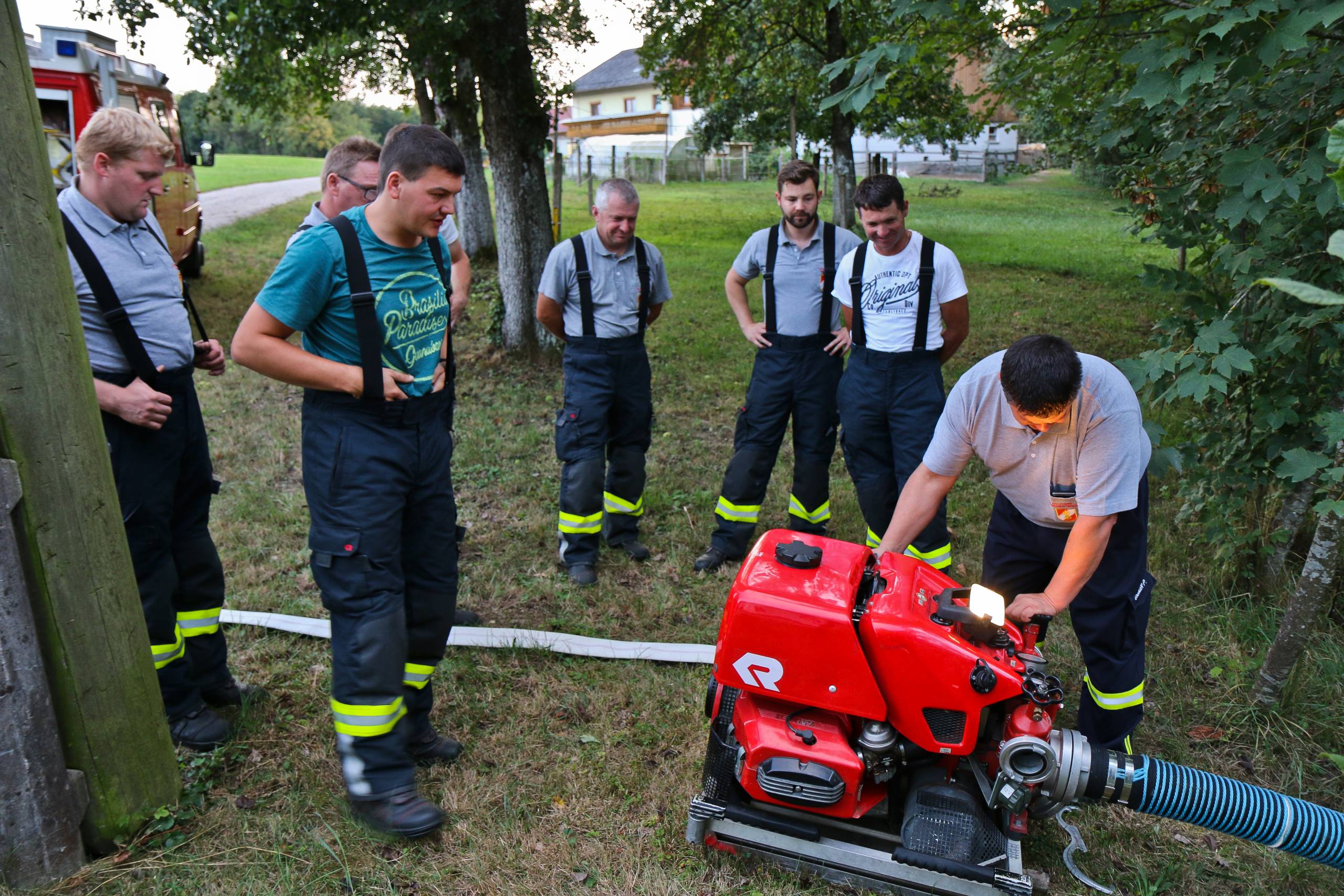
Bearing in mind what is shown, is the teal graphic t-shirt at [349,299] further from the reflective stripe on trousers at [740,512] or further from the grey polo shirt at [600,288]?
the reflective stripe on trousers at [740,512]

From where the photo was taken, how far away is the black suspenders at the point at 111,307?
2.88 meters

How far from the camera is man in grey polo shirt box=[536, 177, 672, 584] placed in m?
4.81

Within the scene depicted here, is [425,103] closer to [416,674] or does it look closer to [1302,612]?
[416,674]

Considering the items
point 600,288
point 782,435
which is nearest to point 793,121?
point 600,288

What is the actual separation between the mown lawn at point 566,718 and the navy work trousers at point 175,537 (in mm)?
341

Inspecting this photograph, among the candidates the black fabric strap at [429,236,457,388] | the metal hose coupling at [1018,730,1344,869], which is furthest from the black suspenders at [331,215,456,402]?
the metal hose coupling at [1018,730,1344,869]

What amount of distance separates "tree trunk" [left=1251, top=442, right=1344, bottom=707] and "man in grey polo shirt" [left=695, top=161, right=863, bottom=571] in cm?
216

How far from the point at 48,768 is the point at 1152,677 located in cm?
413

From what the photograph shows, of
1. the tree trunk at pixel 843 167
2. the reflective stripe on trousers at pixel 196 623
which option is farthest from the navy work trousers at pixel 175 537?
the tree trunk at pixel 843 167

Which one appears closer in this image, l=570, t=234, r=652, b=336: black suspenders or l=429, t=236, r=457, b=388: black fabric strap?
l=429, t=236, r=457, b=388: black fabric strap

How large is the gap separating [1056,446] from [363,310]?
7.47 ft

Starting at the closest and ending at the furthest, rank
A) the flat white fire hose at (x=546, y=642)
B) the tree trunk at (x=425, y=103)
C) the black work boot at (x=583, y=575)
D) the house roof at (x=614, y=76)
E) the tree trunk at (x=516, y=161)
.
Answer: the flat white fire hose at (x=546, y=642), the black work boot at (x=583, y=575), the tree trunk at (x=516, y=161), the tree trunk at (x=425, y=103), the house roof at (x=614, y=76)

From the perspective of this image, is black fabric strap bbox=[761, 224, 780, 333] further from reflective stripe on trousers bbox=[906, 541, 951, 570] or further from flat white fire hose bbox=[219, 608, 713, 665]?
flat white fire hose bbox=[219, 608, 713, 665]

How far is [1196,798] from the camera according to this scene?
257 cm
